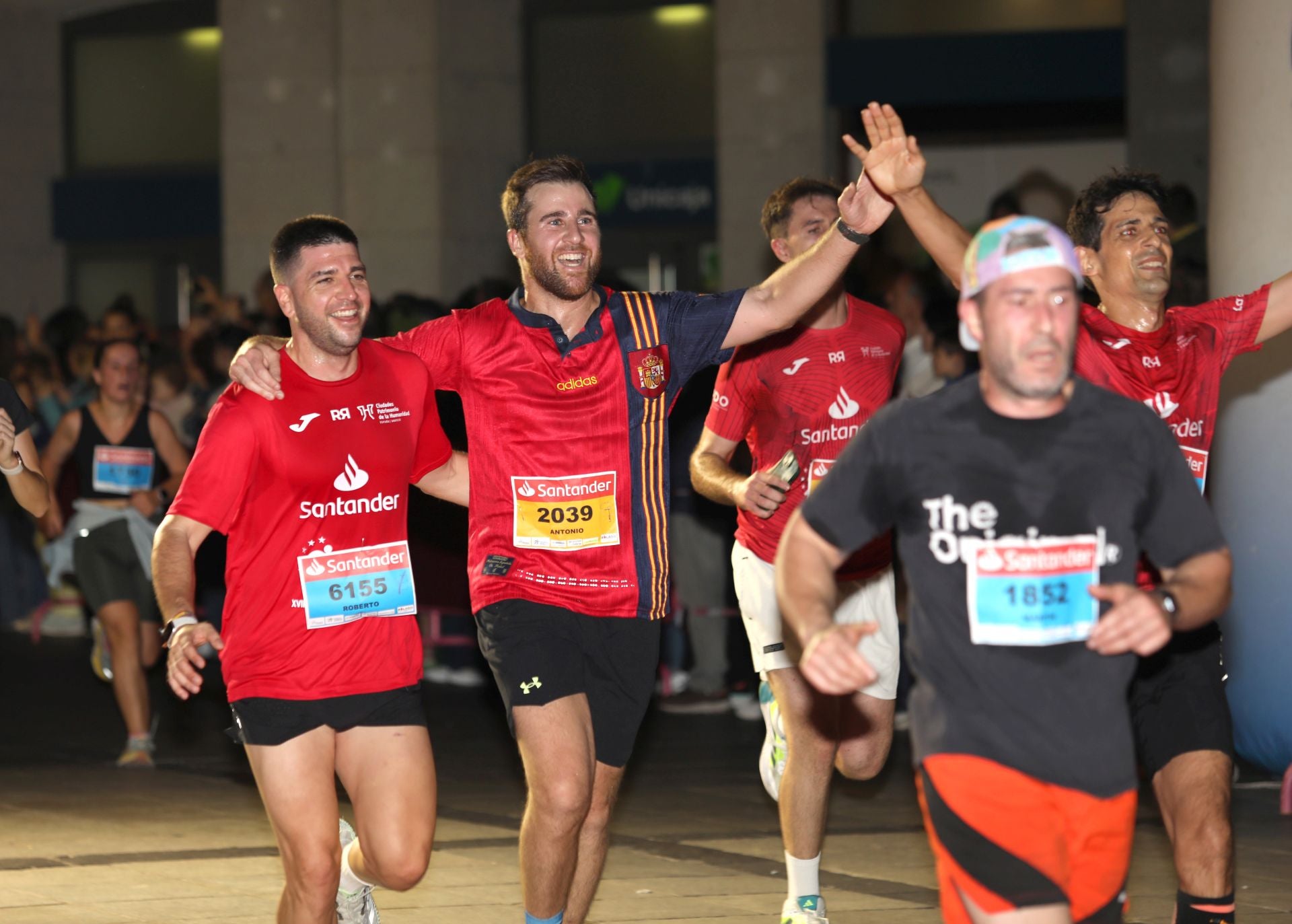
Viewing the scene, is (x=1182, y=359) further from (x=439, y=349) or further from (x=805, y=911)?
(x=439, y=349)

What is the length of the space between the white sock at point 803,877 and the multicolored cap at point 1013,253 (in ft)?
8.36

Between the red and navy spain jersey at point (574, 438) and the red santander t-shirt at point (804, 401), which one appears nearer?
the red and navy spain jersey at point (574, 438)

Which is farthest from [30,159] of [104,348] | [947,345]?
[947,345]

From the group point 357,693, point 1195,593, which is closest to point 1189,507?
point 1195,593

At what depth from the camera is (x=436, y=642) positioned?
475 inches

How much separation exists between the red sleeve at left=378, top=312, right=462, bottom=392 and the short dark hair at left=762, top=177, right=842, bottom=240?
139 cm

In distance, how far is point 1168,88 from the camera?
51.8 feet

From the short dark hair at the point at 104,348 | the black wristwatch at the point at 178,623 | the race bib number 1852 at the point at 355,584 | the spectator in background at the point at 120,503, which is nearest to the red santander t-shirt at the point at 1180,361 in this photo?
the race bib number 1852 at the point at 355,584

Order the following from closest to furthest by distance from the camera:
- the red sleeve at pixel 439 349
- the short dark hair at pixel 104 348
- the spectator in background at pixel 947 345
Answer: the red sleeve at pixel 439 349
the spectator in background at pixel 947 345
the short dark hair at pixel 104 348

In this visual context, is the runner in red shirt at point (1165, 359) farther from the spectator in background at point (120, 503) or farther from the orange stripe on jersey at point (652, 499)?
the spectator in background at point (120, 503)

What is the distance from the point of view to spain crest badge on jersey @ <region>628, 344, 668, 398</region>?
18.2 ft

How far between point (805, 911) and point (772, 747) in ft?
2.80

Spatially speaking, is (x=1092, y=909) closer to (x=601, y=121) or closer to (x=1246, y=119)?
(x=1246, y=119)

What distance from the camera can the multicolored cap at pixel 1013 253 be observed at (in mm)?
3746
